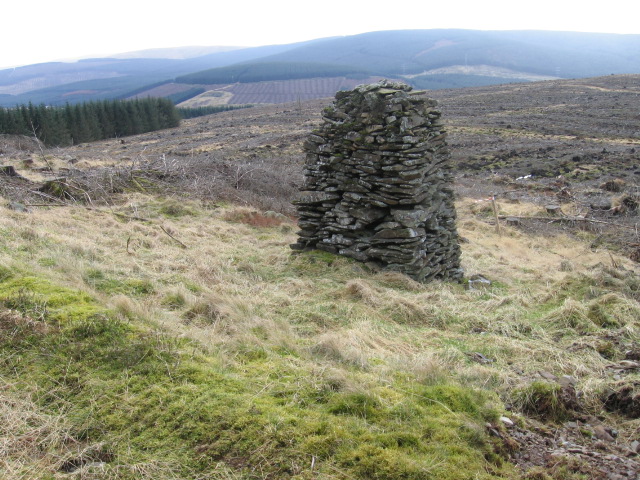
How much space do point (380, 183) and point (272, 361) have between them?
5818mm

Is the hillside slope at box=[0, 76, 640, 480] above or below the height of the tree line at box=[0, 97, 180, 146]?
below

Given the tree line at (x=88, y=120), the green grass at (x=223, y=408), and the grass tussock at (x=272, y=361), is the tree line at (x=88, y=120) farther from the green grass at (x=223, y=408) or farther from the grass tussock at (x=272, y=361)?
the green grass at (x=223, y=408)

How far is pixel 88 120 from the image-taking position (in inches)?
2645

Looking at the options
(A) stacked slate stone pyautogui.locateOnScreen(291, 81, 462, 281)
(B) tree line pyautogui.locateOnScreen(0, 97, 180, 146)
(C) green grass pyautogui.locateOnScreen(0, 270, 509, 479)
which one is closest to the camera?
(C) green grass pyautogui.locateOnScreen(0, 270, 509, 479)

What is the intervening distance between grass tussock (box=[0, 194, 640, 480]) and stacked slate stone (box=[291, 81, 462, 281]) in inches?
36.5

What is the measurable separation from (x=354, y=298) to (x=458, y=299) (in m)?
2.22

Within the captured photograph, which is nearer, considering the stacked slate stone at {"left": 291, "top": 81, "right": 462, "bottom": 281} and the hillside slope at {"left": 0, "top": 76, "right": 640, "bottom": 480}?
the hillside slope at {"left": 0, "top": 76, "right": 640, "bottom": 480}

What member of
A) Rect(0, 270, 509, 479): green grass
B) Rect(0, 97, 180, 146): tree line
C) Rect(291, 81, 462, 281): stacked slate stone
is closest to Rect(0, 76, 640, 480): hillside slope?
Rect(0, 270, 509, 479): green grass

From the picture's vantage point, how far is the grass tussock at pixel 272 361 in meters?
3.24

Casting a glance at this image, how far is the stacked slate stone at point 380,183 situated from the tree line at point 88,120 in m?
46.8

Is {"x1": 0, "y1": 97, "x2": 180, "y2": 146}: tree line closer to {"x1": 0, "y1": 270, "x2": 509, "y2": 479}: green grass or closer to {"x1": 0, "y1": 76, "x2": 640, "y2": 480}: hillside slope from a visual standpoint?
{"x1": 0, "y1": 76, "x2": 640, "y2": 480}: hillside slope

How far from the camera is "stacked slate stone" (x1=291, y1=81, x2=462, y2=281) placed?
9570 millimetres

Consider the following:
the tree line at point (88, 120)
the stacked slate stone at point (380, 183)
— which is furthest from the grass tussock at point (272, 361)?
the tree line at point (88, 120)

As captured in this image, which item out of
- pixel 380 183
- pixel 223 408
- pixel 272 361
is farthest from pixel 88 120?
pixel 223 408
